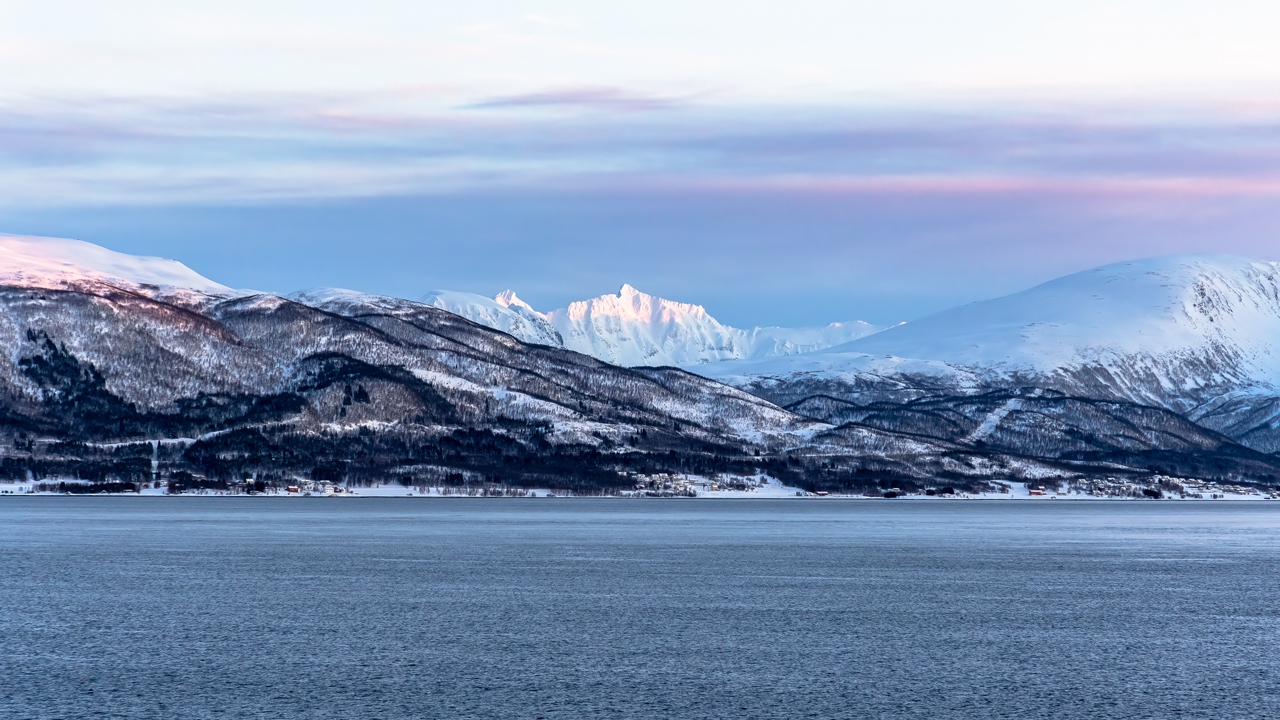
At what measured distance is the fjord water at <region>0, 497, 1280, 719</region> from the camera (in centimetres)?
4934

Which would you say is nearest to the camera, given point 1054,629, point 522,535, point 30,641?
point 30,641

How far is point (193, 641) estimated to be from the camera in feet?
206

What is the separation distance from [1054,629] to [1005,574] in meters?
35.4

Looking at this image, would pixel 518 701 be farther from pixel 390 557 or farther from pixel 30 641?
pixel 390 557

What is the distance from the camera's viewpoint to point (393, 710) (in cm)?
4722

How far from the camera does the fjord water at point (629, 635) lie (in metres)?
49.3

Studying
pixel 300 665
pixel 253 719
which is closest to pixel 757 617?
pixel 300 665

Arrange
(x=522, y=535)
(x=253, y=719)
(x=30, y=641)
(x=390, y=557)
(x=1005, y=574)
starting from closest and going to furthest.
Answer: (x=253, y=719) → (x=30, y=641) → (x=1005, y=574) → (x=390, y=557) → (x=522, y=535)

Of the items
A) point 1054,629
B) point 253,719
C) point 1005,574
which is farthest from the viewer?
point 1005,574

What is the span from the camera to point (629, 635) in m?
65.2

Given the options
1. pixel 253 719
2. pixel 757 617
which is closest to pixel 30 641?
pixel 253 719

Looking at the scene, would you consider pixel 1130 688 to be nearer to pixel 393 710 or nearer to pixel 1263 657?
pixel 1263 657

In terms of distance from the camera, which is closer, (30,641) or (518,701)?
(518,701)

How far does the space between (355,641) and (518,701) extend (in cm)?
1614
